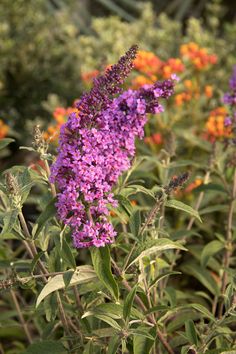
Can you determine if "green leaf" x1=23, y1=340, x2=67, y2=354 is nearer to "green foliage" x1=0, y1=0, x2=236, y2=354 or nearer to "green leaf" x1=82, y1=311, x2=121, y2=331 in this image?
"green foliage" x1=0, y1=0, x2=236, y2=354

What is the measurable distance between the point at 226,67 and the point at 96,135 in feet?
10.3

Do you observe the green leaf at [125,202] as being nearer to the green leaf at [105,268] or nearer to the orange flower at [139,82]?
the green leaf at [105,268]

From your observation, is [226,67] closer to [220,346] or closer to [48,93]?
[48,93]

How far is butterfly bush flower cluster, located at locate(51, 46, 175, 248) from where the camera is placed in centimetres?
141

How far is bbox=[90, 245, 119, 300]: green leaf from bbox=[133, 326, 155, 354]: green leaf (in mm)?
153

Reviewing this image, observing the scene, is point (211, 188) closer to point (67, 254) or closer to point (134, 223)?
point (134, 223)

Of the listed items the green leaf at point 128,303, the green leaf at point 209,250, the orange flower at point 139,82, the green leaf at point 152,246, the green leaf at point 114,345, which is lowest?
the green leaf at point 114,345

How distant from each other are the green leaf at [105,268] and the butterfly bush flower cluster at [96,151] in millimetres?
35

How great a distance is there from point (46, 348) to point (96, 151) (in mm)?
677

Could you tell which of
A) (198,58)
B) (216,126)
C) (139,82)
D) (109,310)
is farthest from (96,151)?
(198,58)

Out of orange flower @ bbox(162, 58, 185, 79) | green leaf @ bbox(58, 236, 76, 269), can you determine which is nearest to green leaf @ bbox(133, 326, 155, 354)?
green leaf @ bbox(58, 236, 76, 269)

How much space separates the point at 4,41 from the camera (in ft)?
14.7

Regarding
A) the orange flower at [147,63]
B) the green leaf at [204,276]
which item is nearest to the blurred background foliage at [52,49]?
the orange flower at [147,63]

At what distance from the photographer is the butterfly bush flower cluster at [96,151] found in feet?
4.61
